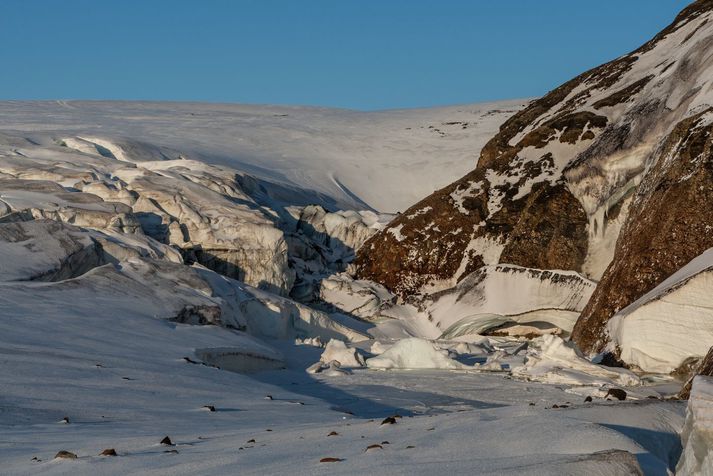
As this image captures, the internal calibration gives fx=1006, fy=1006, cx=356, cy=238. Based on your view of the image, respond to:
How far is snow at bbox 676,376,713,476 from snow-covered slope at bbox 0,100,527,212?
2875cm

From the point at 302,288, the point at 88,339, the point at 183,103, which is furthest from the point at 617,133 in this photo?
the point at 183,103

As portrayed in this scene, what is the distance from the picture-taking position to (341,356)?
49.6ft

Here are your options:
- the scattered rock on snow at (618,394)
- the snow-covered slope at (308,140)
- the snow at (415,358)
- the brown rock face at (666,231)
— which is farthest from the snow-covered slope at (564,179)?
the scattered rock on snow at (618,394)

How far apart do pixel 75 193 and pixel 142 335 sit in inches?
421

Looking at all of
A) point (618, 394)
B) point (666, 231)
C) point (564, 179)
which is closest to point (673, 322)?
point (666, 231)

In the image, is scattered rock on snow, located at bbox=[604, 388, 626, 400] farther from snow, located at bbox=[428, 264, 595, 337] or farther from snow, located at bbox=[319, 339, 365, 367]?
snow, located at bbox=[428, 264, 595, 337]

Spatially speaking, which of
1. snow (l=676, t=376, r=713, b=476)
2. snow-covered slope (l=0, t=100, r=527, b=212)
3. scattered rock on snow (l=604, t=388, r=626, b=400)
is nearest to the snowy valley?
snow (l=676, t=376, r=713, b=476)

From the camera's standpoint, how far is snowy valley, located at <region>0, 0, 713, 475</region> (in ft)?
19.6

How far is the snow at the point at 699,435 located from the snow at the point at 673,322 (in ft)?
26.2

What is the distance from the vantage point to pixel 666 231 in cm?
1551

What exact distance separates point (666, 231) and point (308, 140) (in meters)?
34.8

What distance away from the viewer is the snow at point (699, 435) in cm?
431

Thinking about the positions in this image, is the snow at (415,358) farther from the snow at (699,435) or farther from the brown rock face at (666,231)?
the snow at (699,435)

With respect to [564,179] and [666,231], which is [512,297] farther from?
[666,231]
